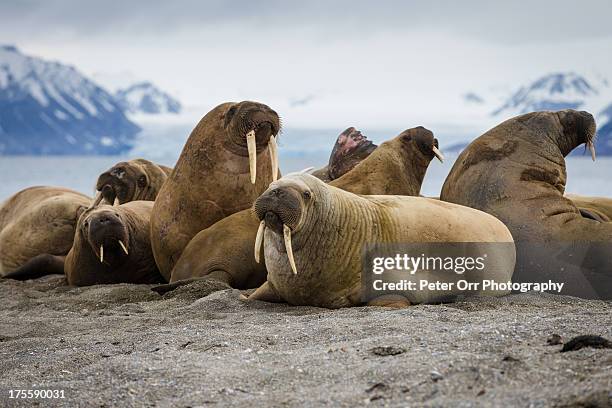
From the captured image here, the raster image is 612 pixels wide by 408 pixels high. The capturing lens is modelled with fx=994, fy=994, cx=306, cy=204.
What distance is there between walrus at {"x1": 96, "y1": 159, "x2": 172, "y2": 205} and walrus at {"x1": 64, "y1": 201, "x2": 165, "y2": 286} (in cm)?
110

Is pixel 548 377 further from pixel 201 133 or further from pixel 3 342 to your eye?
pixel 201 133

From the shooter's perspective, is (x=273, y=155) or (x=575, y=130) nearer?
(x=273, y=155)

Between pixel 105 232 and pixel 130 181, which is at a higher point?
pixel 130 181

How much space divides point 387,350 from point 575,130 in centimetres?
412

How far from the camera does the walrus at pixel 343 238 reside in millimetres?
6211

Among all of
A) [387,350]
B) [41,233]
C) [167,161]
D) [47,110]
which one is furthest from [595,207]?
[47,110]

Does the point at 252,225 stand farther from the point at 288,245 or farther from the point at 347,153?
the point at 347,153

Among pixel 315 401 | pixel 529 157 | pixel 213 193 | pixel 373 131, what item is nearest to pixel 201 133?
pixel 213 193

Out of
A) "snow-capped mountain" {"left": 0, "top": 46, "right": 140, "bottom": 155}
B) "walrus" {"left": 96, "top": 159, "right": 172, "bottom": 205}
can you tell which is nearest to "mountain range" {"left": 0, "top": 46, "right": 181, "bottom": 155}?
"snow-capped mountain" {"left": 0, "top": 46, "right": 140, "bottom": 155}

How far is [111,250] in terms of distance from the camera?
327 inches

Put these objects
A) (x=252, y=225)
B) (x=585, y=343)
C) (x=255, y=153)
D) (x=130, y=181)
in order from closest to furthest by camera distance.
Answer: (x=585, y=343) < (x=255, y=153) < (x=252, y=225) < (x=130, y=181)

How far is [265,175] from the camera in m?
8.07

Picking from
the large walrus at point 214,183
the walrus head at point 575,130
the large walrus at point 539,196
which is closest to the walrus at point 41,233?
the large walrus at point 214,183

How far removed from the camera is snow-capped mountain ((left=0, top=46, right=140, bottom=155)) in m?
176
